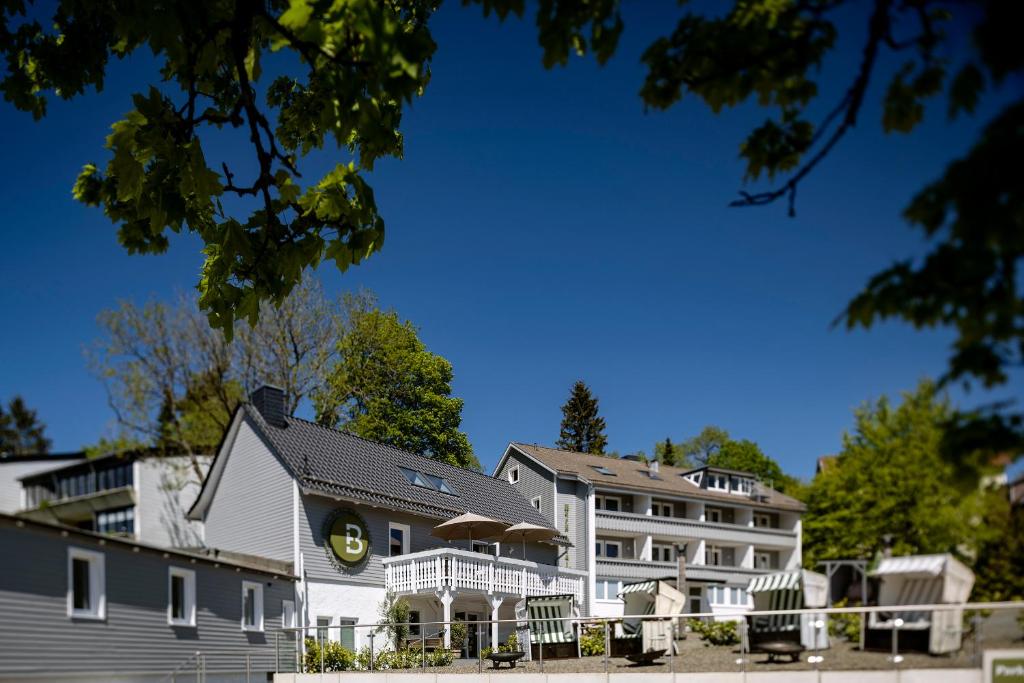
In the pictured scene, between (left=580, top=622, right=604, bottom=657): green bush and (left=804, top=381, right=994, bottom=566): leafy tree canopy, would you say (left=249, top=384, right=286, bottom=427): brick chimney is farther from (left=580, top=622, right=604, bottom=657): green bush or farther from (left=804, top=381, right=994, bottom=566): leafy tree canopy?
(left=804, top=381, right=994, bottom=566): leafy tree canopy

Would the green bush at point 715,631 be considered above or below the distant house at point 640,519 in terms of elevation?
above

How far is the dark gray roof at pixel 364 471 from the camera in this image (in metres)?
25.7

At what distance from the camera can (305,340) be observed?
3391 centimetres

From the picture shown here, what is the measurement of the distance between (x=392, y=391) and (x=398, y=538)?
16.0m

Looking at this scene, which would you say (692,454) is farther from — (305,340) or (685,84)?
(685,84)

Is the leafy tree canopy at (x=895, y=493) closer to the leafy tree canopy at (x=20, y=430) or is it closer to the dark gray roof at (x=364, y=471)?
the leafy tree canopy at (x=20, y=430)

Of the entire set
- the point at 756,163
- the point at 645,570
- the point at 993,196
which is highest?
the point at 756,163

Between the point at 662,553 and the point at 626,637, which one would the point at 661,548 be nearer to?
the point at 662,553

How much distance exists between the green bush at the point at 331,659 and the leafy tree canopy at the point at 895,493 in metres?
18.6

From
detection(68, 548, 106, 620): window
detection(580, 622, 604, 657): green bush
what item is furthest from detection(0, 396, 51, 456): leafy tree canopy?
detection(580, 622, 604, 657): green bush

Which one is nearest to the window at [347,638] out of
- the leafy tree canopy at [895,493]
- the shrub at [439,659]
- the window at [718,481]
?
the shrub at [439,659]

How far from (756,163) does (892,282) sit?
836mm

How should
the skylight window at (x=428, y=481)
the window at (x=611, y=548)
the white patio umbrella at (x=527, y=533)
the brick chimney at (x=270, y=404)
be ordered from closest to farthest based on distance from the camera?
1. the brick chimney at (x=270, y=404)
2. the white patio umbrella at (x=527, y=533)
3. the skylight window at (x=428, y=481)
4. the window at (x=611, y=548)

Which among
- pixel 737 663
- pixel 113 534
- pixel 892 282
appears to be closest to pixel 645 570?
pixel 113 534
